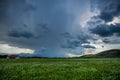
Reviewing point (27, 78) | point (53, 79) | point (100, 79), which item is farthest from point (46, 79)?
point (100, 79)

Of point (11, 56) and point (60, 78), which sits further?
point (11, 56)

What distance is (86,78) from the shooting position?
2220cm

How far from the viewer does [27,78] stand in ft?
74.3

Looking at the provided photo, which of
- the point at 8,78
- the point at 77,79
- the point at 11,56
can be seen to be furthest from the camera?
the point at 11,56

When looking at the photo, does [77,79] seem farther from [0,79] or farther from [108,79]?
[0,79]

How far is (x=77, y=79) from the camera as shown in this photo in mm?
21391

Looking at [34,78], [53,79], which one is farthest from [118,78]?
[34,78]

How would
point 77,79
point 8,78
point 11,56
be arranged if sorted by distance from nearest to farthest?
point 77,79
point 8,78
point 11,56

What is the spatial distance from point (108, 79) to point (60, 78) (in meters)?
5.10

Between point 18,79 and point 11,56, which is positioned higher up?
point 11,56

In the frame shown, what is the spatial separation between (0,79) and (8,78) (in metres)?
0.89

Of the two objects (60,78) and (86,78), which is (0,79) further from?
(86,78)

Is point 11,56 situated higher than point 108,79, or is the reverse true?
point 11,56

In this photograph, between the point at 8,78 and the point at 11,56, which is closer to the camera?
the point at 8,78
